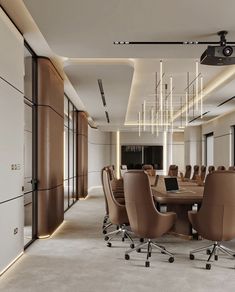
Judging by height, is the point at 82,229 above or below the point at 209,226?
below

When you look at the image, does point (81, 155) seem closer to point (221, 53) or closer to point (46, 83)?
point (46, 83)

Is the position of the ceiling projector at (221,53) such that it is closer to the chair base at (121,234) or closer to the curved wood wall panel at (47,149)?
the curved wood wall panel at (47,149)

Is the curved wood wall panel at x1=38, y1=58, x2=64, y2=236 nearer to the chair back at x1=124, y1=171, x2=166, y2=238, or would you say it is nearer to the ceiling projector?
the chair back at x1=124, y1=171, x2=166, y2=238

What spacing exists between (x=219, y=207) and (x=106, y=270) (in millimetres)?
1553

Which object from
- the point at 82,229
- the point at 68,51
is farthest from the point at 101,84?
the point at 82,229

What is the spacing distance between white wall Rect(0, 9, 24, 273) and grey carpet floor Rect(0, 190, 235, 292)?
34 centimetres

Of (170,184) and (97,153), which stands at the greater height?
Result: (97,153)

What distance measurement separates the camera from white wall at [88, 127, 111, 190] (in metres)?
16.7

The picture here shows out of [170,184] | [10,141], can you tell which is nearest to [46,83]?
[10,141]

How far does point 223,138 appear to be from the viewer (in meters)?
13.7

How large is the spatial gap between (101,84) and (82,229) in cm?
319

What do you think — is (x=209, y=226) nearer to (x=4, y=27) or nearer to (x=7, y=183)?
(x=7, y=183)

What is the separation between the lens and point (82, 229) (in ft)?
22.0

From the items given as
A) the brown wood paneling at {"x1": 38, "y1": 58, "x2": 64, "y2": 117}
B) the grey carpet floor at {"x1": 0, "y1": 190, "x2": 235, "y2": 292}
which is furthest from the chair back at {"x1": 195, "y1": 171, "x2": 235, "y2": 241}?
the brown wood paneling at {"x1": 38, "y1": 58, "x2": 64, "y2": 117}
